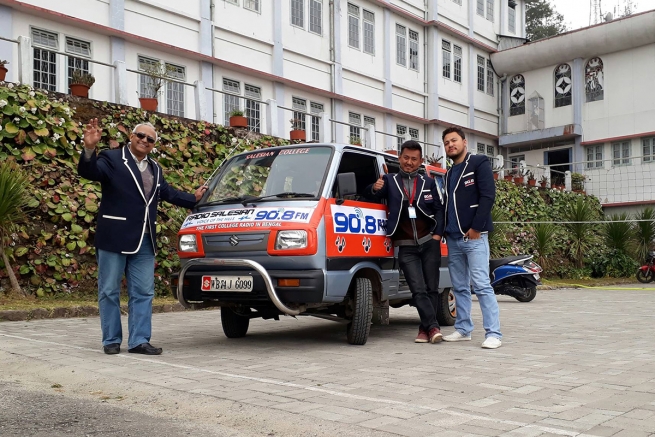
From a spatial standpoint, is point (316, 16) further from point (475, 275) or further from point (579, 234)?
point (475, 275)

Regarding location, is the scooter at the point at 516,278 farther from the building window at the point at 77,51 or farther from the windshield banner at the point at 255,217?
the building window at the point at 77,51

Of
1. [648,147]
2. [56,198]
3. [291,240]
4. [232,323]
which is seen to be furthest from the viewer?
[648,147]

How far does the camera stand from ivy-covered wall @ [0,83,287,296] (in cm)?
1092

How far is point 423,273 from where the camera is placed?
7.66 metres

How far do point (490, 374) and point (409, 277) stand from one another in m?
2.02

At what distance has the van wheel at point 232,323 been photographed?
26.0 ft

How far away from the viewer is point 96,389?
5.14m

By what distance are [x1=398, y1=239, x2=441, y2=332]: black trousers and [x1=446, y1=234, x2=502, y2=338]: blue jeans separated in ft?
0.60

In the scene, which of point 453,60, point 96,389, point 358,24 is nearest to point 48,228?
point 96,389

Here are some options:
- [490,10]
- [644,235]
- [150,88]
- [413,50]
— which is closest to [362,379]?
[150,88]

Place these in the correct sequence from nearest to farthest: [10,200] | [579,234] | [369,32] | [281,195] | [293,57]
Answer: [281,195], [10,200], [293,57], [579,234], [369,32]

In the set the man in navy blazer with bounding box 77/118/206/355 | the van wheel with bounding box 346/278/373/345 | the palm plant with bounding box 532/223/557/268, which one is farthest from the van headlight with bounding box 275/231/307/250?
the palm plant with bounding box 532/223/557/268

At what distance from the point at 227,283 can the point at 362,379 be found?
1.87 m

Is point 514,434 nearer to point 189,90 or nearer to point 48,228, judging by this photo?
point 48,228
